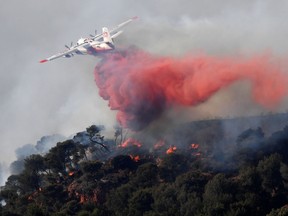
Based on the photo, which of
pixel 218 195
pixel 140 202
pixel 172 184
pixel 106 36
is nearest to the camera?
pixel 218 195

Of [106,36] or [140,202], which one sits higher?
[106,36]

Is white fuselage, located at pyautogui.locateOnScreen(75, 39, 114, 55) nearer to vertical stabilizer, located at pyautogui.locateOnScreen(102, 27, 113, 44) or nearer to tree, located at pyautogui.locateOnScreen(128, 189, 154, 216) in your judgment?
vertical stabilizer, located at pyautogui.locateOnScreen(102, 27, 113, 44)

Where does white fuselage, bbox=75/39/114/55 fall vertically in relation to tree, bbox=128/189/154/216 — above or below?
above

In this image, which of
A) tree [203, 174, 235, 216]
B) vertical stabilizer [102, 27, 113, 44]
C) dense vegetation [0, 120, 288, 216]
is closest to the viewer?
tree [203, 174, 235, 216]

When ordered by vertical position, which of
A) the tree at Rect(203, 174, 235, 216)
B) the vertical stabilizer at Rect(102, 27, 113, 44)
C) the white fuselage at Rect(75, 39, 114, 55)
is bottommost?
Answer: the tree at Rect(203, 174, 235, 216)

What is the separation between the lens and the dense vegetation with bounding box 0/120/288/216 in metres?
144

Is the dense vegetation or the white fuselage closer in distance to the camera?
the dense vegetation

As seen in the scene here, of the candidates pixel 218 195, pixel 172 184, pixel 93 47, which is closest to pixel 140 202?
pixel 172 184

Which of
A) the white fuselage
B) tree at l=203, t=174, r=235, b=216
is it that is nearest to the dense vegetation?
tree at l=203, t=174, r=235, b=216

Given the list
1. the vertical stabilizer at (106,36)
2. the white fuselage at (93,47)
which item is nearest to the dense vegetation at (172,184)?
the white fuselage at (93,47)

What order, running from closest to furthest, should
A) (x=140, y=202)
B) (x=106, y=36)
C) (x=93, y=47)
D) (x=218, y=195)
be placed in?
(x=218, y=195), (x=140, y=202), (x=93, y=47), (x=106, y=36)

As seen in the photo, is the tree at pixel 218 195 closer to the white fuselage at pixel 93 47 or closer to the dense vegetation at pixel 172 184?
the dense vegetation at pixel 172 184

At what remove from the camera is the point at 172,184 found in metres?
161

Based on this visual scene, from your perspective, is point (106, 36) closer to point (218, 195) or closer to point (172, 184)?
point (172, 184)
